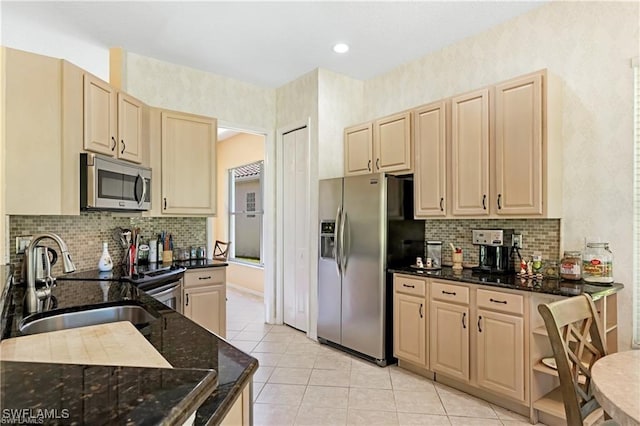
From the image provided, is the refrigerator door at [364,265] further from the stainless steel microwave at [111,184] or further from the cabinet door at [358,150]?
the stainless steel microwave at [111,184]

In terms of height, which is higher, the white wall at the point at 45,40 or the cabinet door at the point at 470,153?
the white wall at the point at 45,40

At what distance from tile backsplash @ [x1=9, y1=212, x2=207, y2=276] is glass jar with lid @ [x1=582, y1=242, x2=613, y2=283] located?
3.50 meters

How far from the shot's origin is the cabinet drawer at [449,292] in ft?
8.94

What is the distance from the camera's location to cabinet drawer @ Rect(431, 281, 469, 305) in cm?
272

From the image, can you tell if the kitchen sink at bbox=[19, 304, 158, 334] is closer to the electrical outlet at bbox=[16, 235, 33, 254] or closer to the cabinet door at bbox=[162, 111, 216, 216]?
the electrical outlet at bbox=[16, 235, 33, 254]

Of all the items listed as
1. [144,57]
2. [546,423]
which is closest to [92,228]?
[144,57]

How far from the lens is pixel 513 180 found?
2.69 meters

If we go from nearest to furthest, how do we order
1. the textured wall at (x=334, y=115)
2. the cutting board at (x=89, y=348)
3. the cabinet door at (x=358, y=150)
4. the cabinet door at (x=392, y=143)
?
the cutting board at (x=89, y=348)
the cabinet door at (x=392, y=143)
the cabinet door at (x=358, y=150)
the textured wall at (x=334, y=115)

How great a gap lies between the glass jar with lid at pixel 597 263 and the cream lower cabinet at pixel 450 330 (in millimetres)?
798

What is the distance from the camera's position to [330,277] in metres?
3.78

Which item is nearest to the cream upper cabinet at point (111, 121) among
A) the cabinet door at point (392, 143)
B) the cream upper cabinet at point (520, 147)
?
the cabinet door at point (392, 143)

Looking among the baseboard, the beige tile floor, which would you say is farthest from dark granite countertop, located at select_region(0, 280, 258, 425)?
the baseboard

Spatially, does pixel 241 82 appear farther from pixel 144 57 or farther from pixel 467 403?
pixel 467 403

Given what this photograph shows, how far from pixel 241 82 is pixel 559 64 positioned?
3259 mm
